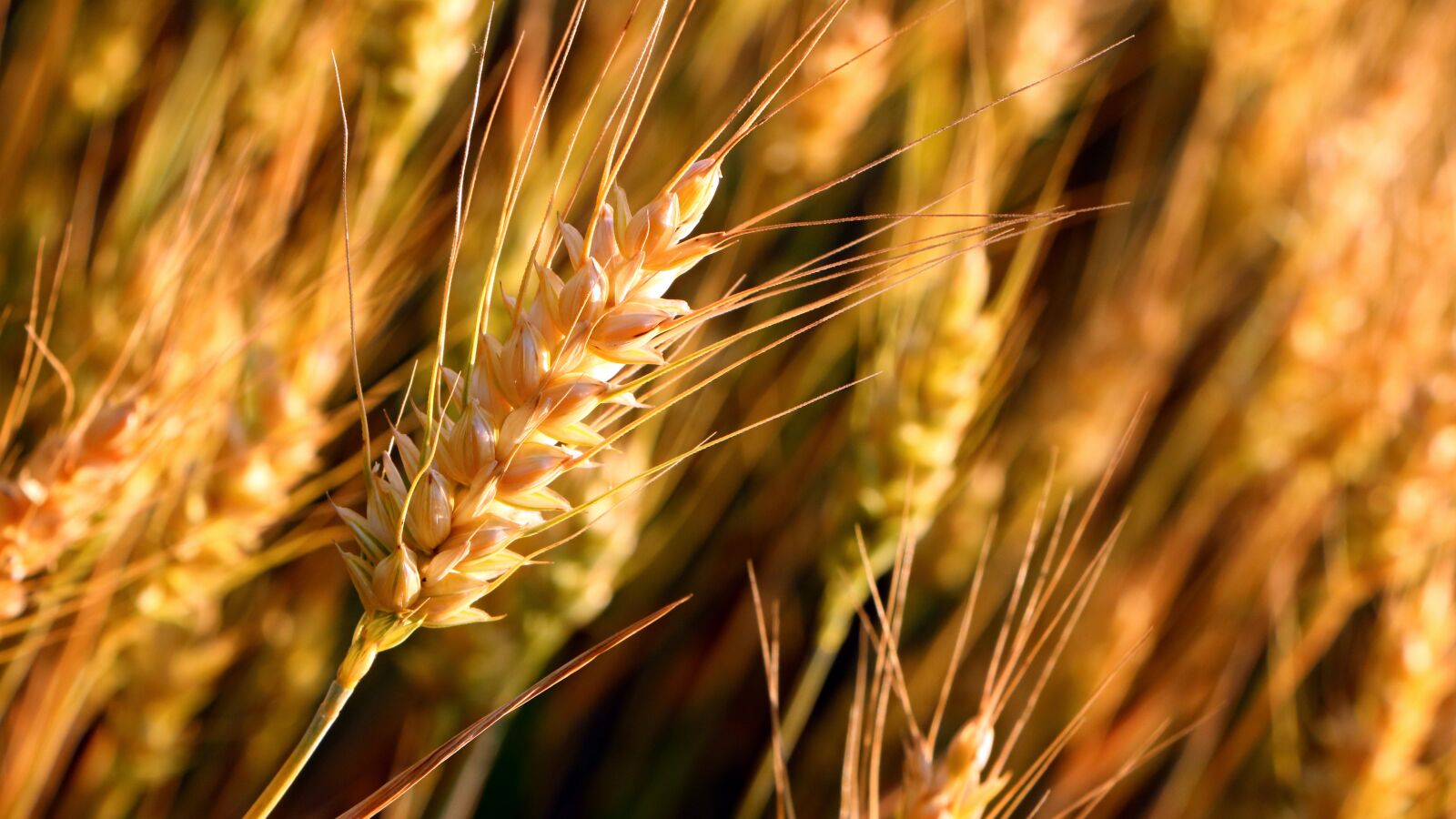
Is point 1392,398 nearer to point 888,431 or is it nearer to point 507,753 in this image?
point 888,431

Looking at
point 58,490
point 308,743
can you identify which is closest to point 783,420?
point 58,490

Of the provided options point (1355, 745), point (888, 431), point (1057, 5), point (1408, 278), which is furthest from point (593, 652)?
point (1408, 278)

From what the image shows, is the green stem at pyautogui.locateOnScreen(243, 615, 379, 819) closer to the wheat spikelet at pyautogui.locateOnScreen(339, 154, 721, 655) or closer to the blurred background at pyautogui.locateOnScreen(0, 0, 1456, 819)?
the wheat spikelet at pyautogui.locateOnScreen(339, 154, 721, 655)

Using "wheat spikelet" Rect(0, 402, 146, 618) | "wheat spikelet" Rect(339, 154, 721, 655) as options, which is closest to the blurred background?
"wheat spikelet" Rect(0, 402, 146, 618)

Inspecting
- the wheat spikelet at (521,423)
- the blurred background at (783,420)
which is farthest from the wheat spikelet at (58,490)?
the wheat spikelet at (521,423)

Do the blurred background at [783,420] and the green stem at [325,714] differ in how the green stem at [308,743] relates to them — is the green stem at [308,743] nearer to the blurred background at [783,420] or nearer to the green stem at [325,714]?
the green stem at [325,714]

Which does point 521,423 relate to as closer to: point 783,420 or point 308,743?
point 308,743
